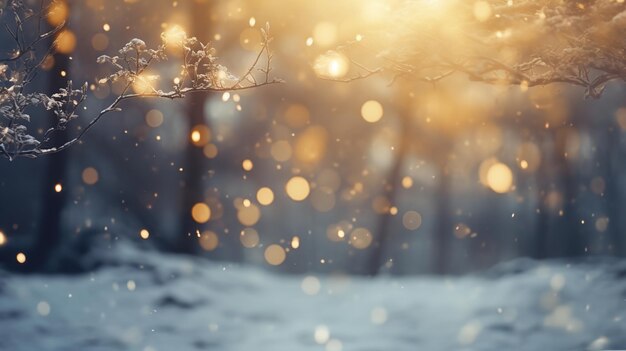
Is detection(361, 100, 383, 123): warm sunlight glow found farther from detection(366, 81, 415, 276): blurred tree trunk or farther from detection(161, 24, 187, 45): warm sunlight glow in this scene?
detection(161, 24, 187, 45): warm sunlight glow

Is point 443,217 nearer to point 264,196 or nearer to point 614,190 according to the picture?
point 264,196

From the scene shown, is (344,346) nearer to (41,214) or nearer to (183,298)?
(183,298)

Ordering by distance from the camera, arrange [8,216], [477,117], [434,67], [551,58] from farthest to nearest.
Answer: [477,117] → [8,216] → [434,67] → [551,58]

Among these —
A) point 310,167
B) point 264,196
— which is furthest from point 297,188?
point 264,196

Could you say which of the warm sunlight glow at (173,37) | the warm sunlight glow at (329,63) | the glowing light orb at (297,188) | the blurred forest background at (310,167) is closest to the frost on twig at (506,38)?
the warm sunlight glow at (329,63)

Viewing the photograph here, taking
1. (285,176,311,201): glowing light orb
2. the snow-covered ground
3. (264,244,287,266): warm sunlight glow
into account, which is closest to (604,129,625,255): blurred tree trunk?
the snow-covered ground

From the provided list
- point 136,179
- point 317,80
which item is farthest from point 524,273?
point 136,179

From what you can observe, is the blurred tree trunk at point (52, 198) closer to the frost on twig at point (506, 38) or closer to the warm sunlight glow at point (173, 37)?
the warm sunlight glow at point (173, 37)
